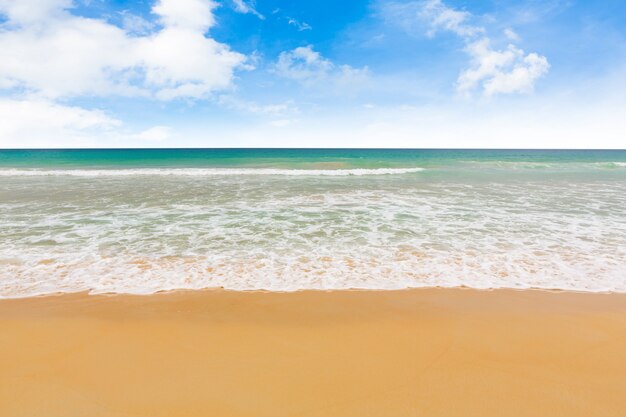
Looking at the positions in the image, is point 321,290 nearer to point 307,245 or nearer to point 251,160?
point 307,245

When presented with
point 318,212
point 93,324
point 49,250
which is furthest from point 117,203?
point 93,324

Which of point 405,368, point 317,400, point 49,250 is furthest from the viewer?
point 49,250

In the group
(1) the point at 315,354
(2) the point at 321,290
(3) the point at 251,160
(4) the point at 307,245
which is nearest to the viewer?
(1) the point at 315,354

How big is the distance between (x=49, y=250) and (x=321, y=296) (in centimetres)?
581

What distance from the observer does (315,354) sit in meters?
3.41

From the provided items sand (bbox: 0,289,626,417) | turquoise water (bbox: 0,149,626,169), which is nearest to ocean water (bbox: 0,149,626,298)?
sand (bbox: 0,289,626,417)

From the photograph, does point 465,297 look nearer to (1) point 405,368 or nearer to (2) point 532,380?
(2) point 532,380

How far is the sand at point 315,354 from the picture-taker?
2756 mm

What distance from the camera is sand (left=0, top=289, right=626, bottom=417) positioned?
2.76m

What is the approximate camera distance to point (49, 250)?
661 centimetres

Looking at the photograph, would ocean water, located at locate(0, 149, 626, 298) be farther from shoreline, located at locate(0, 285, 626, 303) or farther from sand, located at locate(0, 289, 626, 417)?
sand, located at locate(0, 289, 626, 417)

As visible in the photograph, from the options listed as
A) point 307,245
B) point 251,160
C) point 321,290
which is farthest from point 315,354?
point 251,160

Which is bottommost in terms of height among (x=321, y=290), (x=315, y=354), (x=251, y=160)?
(x=315, y=354)

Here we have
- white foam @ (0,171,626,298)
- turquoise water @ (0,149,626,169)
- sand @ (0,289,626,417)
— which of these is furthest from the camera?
turquoise water @ (0,149,626,169)
